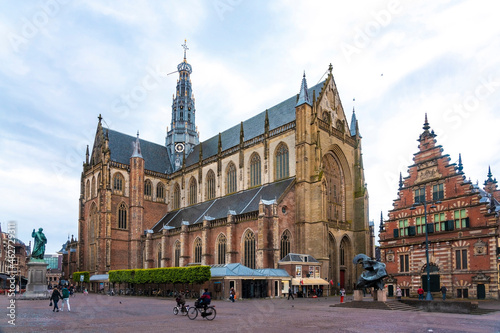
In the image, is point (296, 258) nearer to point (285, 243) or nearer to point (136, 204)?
point (285, 243)

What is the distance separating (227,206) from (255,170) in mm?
5396

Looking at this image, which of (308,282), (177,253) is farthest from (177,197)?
(308,282)

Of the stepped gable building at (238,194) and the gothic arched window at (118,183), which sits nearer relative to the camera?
the stepped gable building at (238,194)

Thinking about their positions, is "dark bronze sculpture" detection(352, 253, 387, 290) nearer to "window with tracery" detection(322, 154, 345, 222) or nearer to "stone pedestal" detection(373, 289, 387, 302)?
"stone pedestal" detection(373, 289, 387, 302)

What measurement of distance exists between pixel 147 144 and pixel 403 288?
153 feet

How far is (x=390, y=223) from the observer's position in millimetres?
39281

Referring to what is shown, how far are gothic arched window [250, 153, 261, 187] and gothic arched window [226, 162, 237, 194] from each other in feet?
11.0

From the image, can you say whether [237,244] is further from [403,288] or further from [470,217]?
[470,217]

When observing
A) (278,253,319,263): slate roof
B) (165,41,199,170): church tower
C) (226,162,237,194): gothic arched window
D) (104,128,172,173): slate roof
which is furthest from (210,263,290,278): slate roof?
(165,41,199,170): church tower

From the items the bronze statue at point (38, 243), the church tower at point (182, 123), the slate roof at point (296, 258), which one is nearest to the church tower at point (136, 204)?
the church tower at point (182, 123)

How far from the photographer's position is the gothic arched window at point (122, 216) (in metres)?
61.6

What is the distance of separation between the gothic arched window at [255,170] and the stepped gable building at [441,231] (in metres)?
16.8

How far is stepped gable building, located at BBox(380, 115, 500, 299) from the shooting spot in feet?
105

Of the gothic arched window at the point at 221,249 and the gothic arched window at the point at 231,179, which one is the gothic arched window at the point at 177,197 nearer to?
the gothic arched window at the point at 231,179
